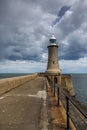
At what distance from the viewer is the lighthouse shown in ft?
126

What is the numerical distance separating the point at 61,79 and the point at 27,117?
32754 mm

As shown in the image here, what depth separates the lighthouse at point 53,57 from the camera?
3844 cm

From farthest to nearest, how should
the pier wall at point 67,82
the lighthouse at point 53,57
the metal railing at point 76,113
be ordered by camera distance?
the lighthouse at point 53,57 < the pier wall at point 67,82 < the metal railing at point 76,113

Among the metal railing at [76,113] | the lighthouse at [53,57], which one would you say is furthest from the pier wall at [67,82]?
the metal railing at [76,113]

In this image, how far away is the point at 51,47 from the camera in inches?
1517

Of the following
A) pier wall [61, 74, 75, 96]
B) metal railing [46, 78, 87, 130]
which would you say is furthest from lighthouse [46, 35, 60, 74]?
metal railing [46, 78, 87, 130]

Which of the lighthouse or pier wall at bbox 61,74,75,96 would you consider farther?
the lighthouse

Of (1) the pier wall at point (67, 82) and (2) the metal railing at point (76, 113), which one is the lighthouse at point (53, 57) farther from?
(2) the metal railing at point (76, 113)

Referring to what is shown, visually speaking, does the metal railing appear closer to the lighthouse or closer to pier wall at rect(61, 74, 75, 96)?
pier wall at rect(61, 74, 75, 96)

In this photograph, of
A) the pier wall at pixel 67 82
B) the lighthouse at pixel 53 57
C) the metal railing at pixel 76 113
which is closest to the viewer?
the metal railing at pixel 76 113

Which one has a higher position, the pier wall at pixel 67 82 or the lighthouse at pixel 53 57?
the lighthouse at pixel 53 57

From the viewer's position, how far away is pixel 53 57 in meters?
38.7

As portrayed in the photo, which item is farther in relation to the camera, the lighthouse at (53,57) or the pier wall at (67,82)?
the lighthouse at (53,57)

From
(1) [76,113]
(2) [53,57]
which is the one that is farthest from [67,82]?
(1) [76,113]
